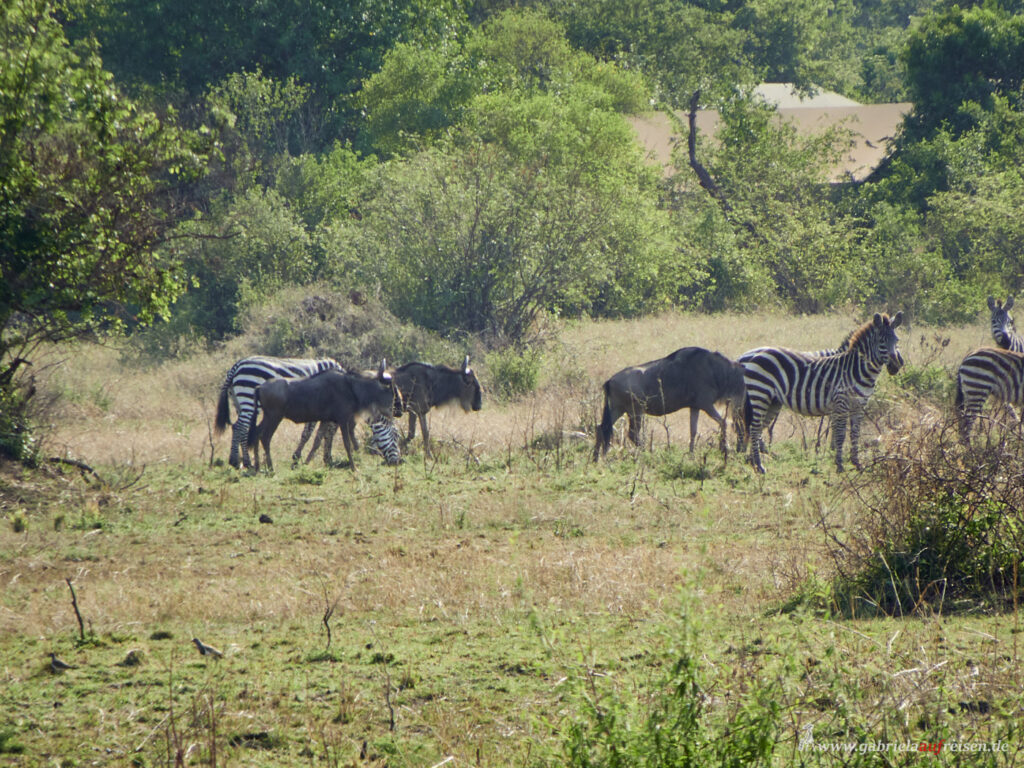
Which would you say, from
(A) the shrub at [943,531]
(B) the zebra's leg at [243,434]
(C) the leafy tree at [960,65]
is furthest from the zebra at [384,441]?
(C) the leafy tree at [960,65]

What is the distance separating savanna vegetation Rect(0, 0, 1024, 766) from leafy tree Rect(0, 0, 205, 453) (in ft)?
0.12

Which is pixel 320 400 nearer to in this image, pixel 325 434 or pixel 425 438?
pixel 325 434

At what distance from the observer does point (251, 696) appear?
5457 millimetres

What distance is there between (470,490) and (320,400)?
3.39 m

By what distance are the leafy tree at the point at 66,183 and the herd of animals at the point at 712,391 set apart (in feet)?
10.4

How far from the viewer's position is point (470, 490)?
11.6 metres

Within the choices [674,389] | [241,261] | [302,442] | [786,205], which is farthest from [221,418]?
[786,205]

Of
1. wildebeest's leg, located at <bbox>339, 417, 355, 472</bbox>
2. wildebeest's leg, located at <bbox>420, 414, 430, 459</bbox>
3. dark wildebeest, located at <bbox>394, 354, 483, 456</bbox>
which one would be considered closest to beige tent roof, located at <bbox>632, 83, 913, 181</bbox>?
dark wildebeest, located at <bbox>394, 354, 483, 456</bbox>

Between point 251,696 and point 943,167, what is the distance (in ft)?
114

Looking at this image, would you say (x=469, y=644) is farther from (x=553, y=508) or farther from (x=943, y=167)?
(x=943, y=167)

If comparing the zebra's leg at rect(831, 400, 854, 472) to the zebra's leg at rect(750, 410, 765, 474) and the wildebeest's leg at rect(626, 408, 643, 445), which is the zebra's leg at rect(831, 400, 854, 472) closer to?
the zebra's leg at rect(750, 410, 765, 474)

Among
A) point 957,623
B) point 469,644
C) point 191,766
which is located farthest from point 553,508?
point 191,766

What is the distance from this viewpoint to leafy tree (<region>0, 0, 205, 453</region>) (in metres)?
10.4

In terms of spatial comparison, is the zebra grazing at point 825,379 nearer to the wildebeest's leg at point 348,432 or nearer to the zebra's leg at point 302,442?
the wildebeest's leg at point 348,432
